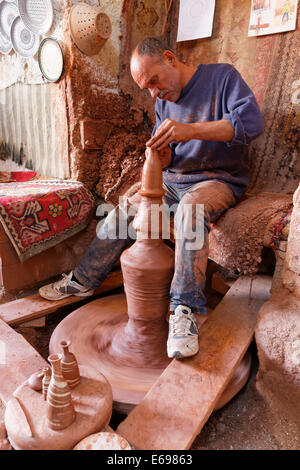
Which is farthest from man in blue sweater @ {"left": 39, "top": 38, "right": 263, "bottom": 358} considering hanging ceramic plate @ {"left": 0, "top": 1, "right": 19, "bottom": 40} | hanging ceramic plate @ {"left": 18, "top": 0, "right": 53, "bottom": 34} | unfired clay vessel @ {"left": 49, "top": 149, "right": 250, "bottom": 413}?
hanging ceramic plate @ {"left": 0, "top": 1, "right": 19, "bottom": 40}

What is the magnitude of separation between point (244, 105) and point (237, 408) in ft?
5.37

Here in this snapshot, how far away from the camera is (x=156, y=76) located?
6.13 feet

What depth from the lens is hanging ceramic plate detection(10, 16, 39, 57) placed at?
9.55 feet

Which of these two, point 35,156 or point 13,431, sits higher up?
point 35,156

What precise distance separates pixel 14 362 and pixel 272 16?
2.94m

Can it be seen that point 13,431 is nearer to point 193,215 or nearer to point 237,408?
point 237,408

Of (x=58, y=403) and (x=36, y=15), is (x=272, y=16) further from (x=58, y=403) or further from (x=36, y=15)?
(x=58, y=403)

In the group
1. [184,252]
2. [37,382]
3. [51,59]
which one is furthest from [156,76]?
[37,382]

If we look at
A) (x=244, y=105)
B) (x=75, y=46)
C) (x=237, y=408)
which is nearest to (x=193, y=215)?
(x=244, y=105)

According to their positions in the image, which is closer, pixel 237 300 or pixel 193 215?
pixel 193 215

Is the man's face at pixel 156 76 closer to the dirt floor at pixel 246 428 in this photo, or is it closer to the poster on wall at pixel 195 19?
the poster on wall at pixel 195 19

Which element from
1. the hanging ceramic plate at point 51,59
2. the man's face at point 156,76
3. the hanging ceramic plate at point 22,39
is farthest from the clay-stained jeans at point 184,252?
the hanging ceramic plate at point 22,39

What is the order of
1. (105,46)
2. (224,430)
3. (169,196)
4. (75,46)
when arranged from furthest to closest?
(105,46)
(75,46)
(169,196)
(224,430)

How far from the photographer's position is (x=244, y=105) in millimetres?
1750
